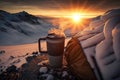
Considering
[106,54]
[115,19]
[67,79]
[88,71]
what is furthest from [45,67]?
[115,19]

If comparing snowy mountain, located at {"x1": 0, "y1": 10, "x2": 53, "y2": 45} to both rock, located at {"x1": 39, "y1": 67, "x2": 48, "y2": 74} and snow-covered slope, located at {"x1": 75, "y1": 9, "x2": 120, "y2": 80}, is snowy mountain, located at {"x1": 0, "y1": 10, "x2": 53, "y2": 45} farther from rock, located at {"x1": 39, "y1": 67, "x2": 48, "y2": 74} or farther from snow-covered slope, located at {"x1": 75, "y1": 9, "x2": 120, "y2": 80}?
snow-covered slope, located at {"x1": 75, "y1": 9, "x2": 120, "y2": 80}

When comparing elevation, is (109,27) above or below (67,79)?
above

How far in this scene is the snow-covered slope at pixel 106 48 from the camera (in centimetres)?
366

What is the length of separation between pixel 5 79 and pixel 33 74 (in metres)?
0.84

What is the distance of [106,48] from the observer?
3.86m

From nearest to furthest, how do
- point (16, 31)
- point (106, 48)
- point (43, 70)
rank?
1. point (106, 48)
2. point (43, 70)
3. point (16, 31)

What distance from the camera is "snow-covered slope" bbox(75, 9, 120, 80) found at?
3665 millimetres

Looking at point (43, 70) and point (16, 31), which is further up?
point (16, 31)

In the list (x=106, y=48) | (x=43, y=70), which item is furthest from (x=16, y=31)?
(x=106, y=48)

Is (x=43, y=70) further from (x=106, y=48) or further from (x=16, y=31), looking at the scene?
(x=16, y=31)

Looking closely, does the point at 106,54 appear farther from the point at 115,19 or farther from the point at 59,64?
the point at 59,64

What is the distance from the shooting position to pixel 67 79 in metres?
4.72

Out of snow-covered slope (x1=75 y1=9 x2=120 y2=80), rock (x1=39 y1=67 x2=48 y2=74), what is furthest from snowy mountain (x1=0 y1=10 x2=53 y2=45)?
snow-covered slope (x1=75 y1=9 x2=120 y2=80)

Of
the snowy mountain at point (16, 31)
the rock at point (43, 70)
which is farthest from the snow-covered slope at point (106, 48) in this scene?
the snowy mountain at point (16, 31)
